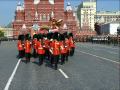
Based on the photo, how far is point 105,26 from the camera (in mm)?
178375

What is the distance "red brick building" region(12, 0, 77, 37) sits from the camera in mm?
150438

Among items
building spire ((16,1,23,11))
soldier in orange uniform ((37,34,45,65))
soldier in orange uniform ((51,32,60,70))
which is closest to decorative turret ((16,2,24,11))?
building spire ((16,1,23,11))

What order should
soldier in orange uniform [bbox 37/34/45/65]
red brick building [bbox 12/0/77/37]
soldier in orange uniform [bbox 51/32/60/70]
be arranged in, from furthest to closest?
1. red brick building [bbox 12/0/77/37]
2. soldier in orange uniform [bbox 37/34/45/65]
3. soldier in orange uniform [bbox 51/32/60/70]

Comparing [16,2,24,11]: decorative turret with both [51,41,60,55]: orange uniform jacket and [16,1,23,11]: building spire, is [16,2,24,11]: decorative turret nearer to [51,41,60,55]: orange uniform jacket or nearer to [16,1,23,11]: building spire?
[16,1,23,11]: building spire

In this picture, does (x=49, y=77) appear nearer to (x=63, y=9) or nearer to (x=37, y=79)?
(x=37, y=79)

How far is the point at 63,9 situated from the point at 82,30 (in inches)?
482

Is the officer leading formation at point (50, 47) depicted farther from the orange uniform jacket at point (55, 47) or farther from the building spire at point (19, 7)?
the building spire at point (19, 7)

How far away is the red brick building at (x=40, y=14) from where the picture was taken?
150438 mm

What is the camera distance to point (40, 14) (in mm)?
153125

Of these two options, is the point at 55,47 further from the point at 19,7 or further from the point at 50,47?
the point at 19,7

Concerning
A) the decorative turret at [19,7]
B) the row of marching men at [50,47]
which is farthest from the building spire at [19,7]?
the row of marching men at [50,47]

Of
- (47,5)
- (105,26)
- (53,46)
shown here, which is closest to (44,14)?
(47,5)

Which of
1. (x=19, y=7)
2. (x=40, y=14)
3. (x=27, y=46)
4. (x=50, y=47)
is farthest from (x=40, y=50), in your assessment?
(x=19, y=7)

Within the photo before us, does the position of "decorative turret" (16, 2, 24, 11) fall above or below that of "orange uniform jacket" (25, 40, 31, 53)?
above
